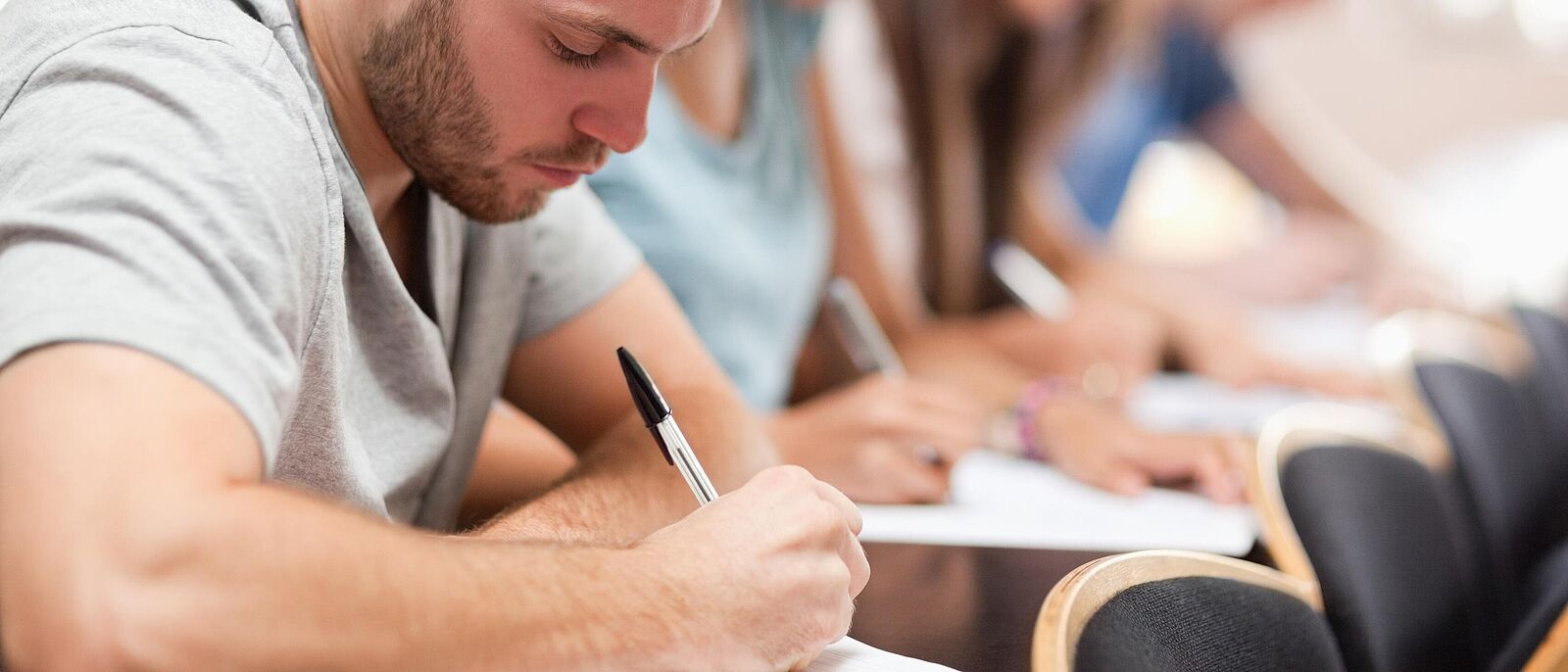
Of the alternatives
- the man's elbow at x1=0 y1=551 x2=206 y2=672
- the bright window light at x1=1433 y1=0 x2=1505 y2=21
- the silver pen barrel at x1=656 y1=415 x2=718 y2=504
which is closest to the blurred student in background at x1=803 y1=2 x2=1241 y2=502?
the silver pen barrel at x1=656 y1=415 x2=718 y2=504

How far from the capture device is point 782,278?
149 centimetres

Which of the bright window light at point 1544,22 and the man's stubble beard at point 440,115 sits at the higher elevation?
the man's stubble beard at point 440,115

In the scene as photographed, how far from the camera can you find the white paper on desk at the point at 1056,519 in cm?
96

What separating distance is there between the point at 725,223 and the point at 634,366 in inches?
23.7

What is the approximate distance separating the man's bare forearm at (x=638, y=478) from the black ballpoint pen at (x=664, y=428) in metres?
0.04

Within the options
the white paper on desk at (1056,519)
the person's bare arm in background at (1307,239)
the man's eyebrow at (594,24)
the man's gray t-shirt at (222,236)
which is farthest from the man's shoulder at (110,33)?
the person's bare arm in background at (1307,239)

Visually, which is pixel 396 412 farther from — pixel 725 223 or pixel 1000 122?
pixel 1000 122

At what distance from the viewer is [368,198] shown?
0.78 m

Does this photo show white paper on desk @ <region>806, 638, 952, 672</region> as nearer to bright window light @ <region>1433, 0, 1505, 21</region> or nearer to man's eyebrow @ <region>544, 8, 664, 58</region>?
man's eyebrow @ <region>544, 8, 664, 58</region>

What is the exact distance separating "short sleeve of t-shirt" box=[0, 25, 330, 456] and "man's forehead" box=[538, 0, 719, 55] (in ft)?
0.51

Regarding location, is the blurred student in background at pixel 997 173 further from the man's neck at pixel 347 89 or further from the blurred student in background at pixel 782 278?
the man's neck at pixel 347 89

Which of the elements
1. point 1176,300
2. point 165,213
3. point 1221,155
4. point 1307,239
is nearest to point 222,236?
point 165,213

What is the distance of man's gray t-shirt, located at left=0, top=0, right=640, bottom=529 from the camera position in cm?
49

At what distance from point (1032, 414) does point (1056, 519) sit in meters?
0.27
